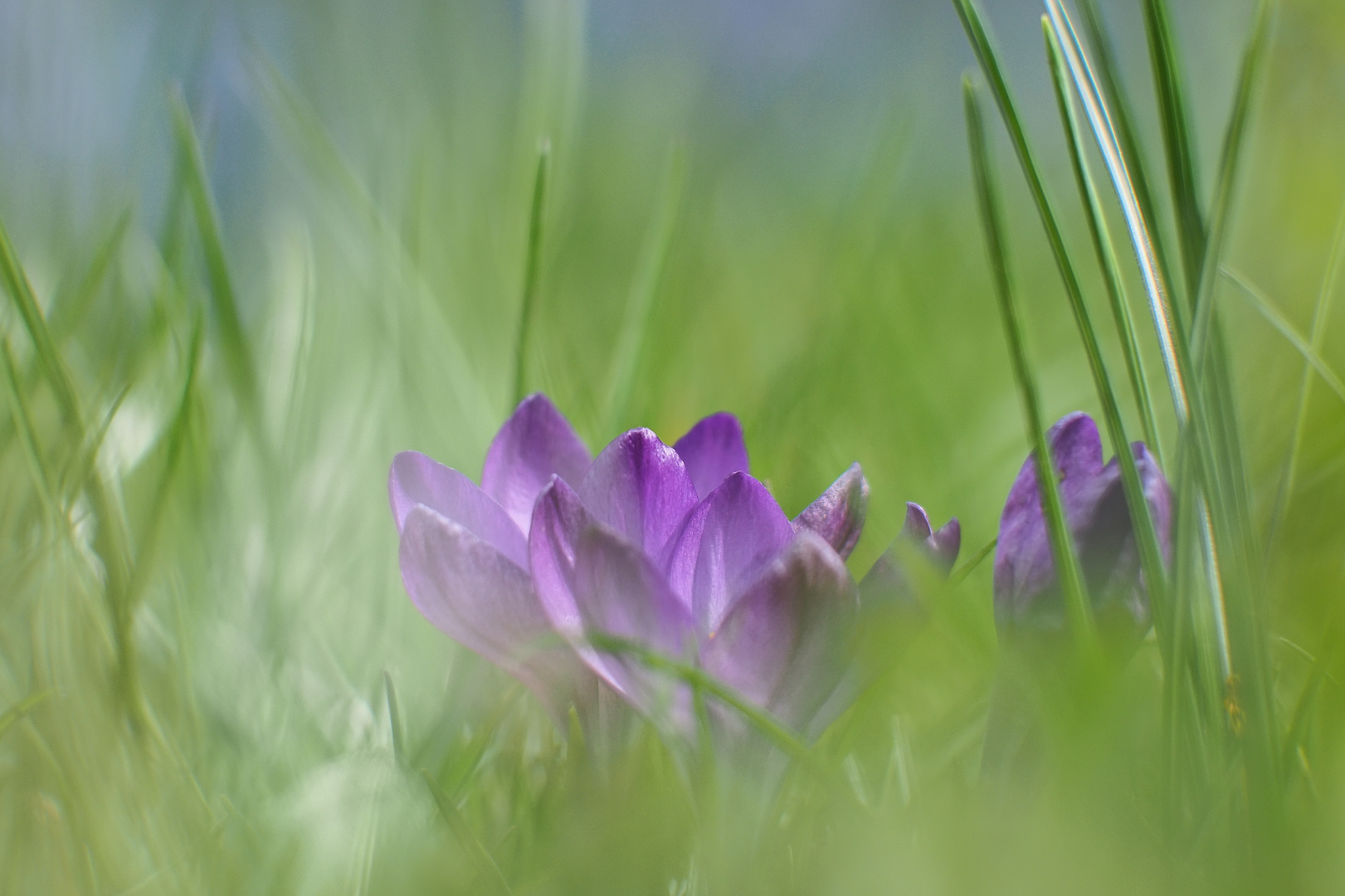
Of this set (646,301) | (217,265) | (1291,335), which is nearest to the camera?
(1291,335)

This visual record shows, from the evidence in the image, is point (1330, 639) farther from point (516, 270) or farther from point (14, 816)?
point (516, 270)

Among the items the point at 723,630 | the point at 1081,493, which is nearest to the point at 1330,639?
the point at 1081,493

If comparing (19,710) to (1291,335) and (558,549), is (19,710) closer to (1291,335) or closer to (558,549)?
(558,549)

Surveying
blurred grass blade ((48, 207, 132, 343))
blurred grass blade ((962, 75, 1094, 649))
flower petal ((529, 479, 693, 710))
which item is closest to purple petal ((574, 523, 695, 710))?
flower petal ((529, 479, 693, 710))

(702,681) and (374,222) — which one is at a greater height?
(374,222)

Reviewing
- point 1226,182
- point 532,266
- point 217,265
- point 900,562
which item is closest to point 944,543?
point 900,562
